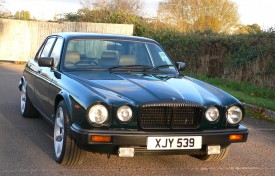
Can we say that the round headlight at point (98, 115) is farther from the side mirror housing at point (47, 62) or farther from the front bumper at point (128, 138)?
the side mirror housing at point (47, 62)

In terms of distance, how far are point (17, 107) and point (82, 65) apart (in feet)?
11.8

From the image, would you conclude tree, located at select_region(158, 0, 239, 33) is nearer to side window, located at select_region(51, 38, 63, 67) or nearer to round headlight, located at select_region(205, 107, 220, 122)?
side window, located at select_region(51, 38, 63, 67)

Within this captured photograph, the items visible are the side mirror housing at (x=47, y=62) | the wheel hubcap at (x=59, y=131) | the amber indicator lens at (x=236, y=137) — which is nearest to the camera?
→ the amber indicator lens at (x=236, y=137)

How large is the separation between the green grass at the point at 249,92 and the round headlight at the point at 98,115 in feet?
20.5

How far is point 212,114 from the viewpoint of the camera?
16.8 ft

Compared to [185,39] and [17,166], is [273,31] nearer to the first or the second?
[185,39]

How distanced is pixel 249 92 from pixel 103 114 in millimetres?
9393

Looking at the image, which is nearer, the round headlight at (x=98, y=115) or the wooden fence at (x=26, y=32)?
the round headlight at (x=98, y=115)

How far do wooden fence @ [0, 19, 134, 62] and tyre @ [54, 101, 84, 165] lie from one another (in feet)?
62.1

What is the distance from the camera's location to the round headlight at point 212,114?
510 centimetres

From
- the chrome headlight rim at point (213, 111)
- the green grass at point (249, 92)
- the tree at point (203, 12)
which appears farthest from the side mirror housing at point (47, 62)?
the tree at point (203, 12)

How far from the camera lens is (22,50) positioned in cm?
2388

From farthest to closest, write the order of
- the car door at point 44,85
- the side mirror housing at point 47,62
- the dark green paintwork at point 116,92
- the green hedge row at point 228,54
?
the green hedge row at point 228,54 → the car door at point 44,85 → the side mirror housing at point 47,62 → the dark green paintwork at point 116,92

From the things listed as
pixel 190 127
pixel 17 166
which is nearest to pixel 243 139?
pixel 190 127
